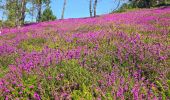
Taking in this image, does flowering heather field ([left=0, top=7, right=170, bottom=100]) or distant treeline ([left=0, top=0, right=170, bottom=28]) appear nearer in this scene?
flowering heather field ([left=0, top=7, right=170, bottom=100])

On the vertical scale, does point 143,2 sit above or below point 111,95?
above

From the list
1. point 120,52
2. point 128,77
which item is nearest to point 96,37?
point 120,52

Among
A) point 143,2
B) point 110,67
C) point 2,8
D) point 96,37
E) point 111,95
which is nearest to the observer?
point 111,95

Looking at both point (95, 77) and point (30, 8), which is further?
point (30, 8)

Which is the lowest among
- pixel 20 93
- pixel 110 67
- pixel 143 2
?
pixel 20 93

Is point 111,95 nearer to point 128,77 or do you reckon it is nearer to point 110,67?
point 128,77

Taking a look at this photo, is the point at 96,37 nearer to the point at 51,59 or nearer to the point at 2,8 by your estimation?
the point at 51,59

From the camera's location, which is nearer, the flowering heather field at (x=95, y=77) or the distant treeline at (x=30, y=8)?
the flowering heather field at (x=95, y=77)

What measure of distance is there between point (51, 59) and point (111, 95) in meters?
2.01

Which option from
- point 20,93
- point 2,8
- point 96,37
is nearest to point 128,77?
point 20,93

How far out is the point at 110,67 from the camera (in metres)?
5.27

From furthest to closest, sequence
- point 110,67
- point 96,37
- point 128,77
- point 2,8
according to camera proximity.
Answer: point 2,8 → point 96,37 → point 110,67 → point 128,77

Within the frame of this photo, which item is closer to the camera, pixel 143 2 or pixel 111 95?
pixel 111 95

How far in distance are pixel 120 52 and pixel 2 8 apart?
2998 centimetres
